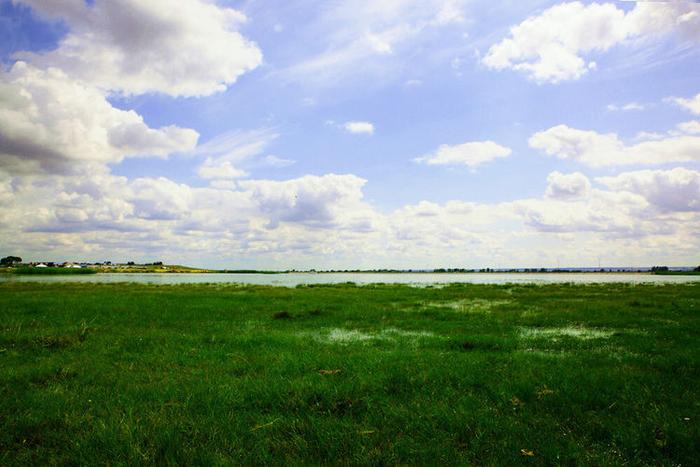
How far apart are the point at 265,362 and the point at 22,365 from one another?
266 inches

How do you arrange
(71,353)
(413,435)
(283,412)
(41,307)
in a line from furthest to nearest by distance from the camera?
(41,307), (71,353), (283,412), (413,435)

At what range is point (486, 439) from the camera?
631 cm

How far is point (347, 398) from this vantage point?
7961 mm

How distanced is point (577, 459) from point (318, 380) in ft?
17.5

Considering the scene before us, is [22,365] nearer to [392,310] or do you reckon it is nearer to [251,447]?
[251,447]

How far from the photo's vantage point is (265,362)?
11.2 m

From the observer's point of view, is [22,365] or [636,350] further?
[636,350]

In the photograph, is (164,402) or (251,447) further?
(164,402)

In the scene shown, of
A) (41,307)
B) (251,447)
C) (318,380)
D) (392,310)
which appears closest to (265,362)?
(318,380)

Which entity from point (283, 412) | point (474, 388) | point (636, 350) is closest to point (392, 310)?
point (636, 350)

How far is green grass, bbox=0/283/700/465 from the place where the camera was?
19.5 ft

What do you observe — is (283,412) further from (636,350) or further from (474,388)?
(636,350)

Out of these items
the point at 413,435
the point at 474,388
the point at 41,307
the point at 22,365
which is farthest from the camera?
the point at 41,307

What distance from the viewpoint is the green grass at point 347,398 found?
595cm
